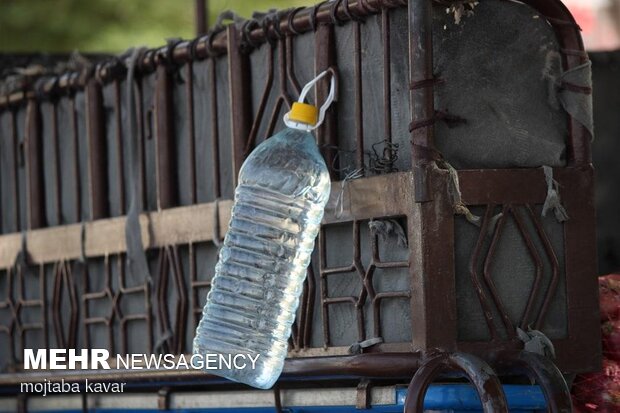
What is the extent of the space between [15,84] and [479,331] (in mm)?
2946

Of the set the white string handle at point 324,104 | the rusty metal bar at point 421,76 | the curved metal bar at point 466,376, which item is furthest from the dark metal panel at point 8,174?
the curved metal bar at point 466,376

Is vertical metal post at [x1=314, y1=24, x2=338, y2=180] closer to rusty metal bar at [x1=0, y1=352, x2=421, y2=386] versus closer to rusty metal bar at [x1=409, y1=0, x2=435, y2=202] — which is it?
rusty metal bar at [x1=409, y1=0, x2=435, y2=202]

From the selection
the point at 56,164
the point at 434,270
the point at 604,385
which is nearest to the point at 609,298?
the point at 604,385

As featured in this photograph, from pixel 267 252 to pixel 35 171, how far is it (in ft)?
6.78

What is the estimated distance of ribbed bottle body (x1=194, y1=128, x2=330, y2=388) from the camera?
14.0 feet

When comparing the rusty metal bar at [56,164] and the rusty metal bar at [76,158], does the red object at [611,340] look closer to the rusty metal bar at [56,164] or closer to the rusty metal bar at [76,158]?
the rusty metal bar at [76,158]

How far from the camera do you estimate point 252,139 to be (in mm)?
4770

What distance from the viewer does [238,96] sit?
15.9ft

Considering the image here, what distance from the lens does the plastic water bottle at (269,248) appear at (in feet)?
14.0

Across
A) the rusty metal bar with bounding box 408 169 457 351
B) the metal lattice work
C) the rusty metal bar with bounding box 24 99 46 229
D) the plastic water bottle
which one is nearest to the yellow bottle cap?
the plastic water bottle

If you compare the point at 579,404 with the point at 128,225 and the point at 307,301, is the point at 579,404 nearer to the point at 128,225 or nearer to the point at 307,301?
the point at 307,301

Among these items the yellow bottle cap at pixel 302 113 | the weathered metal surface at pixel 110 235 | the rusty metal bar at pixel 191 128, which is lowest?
the weathered metal surface at pixel 110 235

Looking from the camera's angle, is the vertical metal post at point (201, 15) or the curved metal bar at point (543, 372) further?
the vertical metal post at point (201, 15)

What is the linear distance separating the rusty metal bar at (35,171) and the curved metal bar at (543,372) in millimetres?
2713
